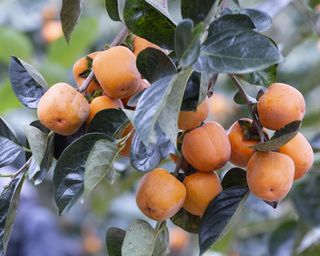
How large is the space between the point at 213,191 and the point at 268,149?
75 mm

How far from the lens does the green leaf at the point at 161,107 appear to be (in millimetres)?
576

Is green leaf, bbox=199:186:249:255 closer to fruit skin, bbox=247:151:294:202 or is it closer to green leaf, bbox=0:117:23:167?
fruit skin, bbox=247:151:294:202

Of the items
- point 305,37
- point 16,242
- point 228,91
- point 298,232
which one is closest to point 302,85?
→ point 305,37

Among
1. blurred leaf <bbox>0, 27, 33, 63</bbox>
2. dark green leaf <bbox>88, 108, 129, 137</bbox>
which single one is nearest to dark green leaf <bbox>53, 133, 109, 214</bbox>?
dark green leaf <bbox>88, 108, 129, 137</bbox>

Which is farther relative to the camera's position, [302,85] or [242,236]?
[242,236]

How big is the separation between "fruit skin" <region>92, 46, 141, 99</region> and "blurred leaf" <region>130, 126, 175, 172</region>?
5 cm

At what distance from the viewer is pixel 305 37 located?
1473 millimetres

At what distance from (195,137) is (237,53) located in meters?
0.12

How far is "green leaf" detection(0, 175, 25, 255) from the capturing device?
723 millimetres

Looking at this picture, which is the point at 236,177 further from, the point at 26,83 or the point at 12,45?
the point at 12,45

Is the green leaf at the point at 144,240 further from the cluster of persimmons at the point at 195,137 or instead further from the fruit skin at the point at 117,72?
the fruit skin at the point at 117,72

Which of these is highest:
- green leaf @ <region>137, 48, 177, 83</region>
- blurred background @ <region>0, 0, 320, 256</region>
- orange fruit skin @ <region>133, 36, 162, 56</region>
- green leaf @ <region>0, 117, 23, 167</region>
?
green leaf @ <region>137, 48, 177, 83</region>

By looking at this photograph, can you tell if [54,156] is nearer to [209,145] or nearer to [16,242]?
[209,145]

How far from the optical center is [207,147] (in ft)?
2.30
